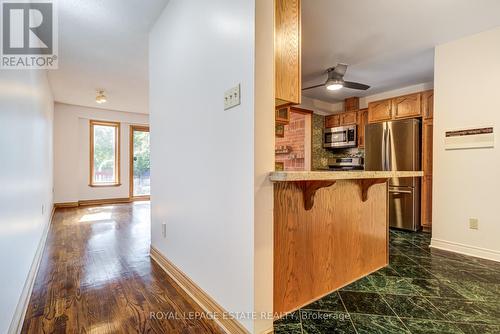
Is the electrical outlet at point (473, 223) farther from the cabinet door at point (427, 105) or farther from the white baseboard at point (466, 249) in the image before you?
the cabinet door at point (427, 105)

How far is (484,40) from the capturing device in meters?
2.65

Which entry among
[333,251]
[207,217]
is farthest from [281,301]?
[207,217]

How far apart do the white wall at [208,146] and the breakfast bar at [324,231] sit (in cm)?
24

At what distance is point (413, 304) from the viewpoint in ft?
5.57

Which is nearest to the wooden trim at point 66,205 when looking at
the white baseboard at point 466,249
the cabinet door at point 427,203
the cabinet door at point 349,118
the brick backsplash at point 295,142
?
the brick backsplash at point 295,142

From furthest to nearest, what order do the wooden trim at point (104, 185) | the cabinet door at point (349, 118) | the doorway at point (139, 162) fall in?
1. the doorway at point (139, 162)
2. the wooden trim at point (104, 185)
3. the cabinet door at point (349, 118)

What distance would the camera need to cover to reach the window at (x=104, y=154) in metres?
6.17

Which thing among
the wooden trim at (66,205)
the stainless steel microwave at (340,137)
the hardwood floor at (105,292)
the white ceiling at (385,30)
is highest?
the white ceiling at (385,30)

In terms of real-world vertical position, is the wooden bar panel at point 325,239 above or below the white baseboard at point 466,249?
above

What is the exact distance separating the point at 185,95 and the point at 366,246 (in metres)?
1.99

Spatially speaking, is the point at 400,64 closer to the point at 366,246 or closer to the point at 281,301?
the point at 366,246

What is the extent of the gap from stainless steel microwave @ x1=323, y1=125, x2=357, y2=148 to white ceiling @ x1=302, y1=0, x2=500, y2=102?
1.30 m

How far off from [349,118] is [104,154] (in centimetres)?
593

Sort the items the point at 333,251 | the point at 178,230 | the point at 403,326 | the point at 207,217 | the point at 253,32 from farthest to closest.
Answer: the point at 178,230, the point at 333,251, the point at 207,217, the point at 403,326, the point at 253,32
